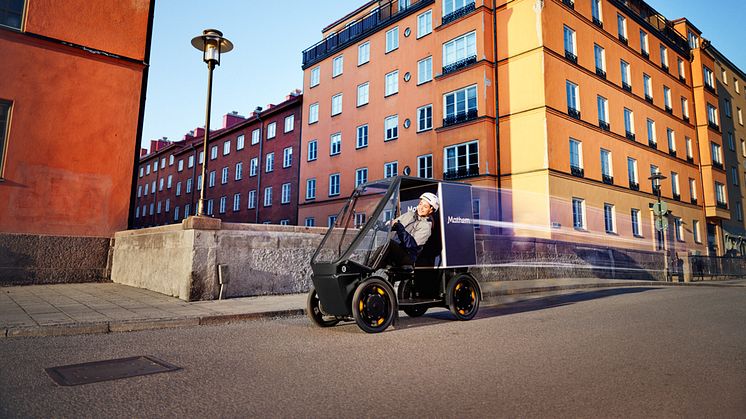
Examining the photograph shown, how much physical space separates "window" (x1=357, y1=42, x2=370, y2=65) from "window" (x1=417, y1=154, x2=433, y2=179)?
9456 millimetres

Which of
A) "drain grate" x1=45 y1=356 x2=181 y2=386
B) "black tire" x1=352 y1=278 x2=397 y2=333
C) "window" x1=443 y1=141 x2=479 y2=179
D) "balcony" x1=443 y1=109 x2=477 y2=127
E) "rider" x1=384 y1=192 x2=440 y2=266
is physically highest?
"balcony" x1=443 y1=109 x2=477 y2=127

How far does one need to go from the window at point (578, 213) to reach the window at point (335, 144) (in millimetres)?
15632

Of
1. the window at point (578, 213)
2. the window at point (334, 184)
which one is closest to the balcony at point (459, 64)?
the window at point (578, 213)

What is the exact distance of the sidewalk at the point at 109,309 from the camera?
5.99 meters

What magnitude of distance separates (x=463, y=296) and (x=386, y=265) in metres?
1.68

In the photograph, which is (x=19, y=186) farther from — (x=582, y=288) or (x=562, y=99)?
(x=562, y=99)

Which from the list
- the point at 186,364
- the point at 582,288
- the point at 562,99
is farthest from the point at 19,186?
the point at 562,99

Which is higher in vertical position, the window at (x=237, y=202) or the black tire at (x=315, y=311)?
the window at (x=237, y=202)

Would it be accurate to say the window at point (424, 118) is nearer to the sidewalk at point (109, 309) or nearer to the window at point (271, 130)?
the window at point (271, 130)

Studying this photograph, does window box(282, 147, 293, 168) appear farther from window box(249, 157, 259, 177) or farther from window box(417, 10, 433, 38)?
window box(417, 10, 433, 38)

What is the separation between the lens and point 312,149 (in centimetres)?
3253

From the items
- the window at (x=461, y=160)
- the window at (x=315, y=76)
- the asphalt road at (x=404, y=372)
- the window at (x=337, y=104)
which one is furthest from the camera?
the window at (x=315, y=76)

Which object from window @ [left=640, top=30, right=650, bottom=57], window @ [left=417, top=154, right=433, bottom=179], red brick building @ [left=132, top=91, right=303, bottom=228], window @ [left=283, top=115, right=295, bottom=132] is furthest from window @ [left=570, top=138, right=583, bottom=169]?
window @ [left=283, top=115, right=295, bottom=132]

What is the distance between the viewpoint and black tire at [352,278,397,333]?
5.74 m
